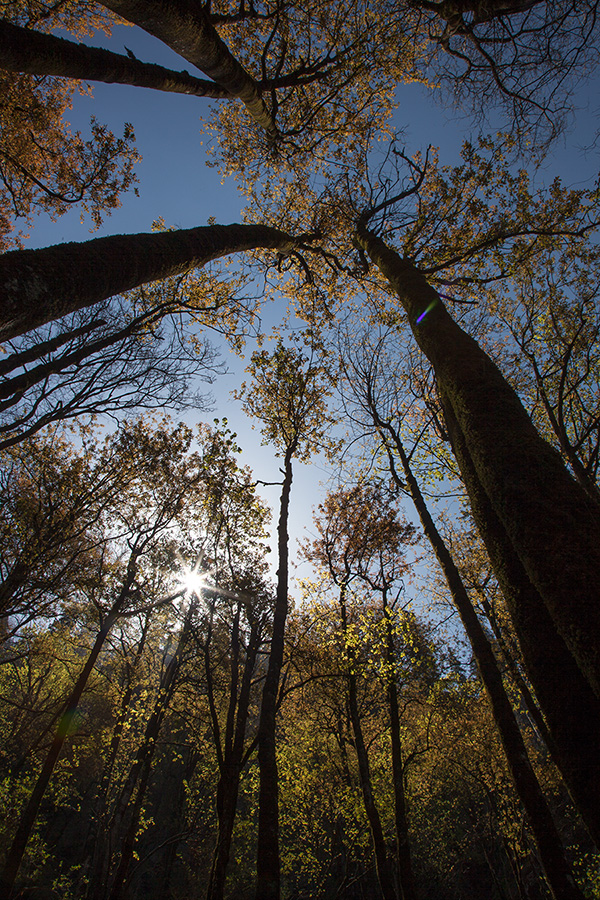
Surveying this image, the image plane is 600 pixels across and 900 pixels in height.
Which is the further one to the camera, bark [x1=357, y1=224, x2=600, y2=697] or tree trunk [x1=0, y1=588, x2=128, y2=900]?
tree trunk [x1=0, y1=588, x2=128, y2=900]

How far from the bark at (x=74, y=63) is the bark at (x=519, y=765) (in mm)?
9819

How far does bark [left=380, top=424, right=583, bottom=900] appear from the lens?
4062 mm

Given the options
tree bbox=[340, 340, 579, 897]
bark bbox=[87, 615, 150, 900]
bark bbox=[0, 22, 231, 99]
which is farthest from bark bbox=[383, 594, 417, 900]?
bark bbox=[0, 22, 231, 99]

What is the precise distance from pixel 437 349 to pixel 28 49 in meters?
5.51

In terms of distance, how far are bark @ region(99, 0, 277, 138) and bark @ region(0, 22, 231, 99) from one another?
51cm

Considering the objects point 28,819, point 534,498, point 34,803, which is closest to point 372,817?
point 34,803

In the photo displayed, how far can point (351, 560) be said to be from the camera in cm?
1252

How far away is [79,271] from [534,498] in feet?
11.3

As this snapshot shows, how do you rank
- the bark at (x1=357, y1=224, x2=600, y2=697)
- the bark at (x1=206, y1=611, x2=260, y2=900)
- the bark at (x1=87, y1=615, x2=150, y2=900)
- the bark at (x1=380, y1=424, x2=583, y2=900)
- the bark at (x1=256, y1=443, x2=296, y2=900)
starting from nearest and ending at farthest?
the bark at (x1=357, y1=224, x2=600, y2=697), the bark at (x1=380, y1=424, x2=583, y2=900), the bark at (x1=256, y1=443, x2=296, y2=900), the bark at (x1=206, y1=611, x2=260, y2=900), the bark at (x1=87, y1=615, x2=150, y2=900)

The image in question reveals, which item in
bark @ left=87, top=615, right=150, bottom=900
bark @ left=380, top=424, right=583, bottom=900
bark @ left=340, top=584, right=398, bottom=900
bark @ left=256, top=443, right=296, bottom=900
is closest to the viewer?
bark @ left=380, top=424, right=583, bottom=900

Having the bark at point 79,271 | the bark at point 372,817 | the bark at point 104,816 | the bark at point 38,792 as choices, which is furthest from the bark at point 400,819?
the bark at point 38,792

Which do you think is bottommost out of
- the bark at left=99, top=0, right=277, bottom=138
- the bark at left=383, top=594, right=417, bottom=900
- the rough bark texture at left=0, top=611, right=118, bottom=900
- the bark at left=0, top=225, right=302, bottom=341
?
the bark at left=383, top=594, right=417, bottom=900

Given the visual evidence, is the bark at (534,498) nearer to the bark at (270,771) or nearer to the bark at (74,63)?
the bark at (74,63)

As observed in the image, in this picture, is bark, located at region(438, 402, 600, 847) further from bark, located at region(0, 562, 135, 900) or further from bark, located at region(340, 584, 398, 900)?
bark, located at region(0, 562, 135, 900)
